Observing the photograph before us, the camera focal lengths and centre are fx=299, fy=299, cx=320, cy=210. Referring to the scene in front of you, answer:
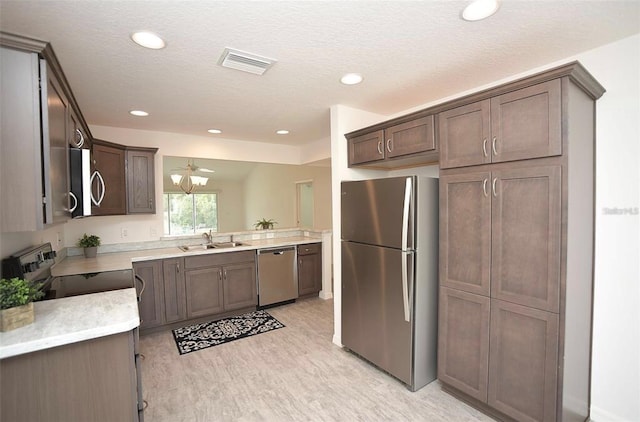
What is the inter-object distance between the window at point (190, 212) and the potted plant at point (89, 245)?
2326 millimetres

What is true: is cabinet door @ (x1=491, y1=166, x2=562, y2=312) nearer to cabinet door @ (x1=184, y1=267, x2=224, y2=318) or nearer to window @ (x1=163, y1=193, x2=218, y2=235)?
cabinet door @ (x1=184, y1=267, x2=224, y2=318)

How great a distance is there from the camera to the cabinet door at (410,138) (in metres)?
2.30

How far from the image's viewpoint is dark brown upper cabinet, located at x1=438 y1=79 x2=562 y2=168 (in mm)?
1672

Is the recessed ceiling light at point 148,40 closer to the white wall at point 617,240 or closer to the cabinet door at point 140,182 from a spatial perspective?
the cabinet door at point 140,182

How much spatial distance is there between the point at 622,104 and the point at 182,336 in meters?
4.28

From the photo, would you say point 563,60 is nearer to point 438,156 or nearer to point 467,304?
point 438,156

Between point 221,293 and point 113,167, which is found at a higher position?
point 113,167

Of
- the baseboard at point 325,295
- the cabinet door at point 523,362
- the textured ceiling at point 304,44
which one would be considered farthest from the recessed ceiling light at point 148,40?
the baseboard at point 325,295

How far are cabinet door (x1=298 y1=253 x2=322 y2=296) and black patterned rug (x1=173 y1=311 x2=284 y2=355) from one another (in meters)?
0.72

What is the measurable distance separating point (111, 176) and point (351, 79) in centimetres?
285

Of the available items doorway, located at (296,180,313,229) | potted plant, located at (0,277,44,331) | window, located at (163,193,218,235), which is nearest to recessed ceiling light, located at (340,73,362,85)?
potted plant, located at (0,277,44,331)

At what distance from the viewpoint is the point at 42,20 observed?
5.09 ft

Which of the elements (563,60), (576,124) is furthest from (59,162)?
(563,60)

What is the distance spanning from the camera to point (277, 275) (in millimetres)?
4215
